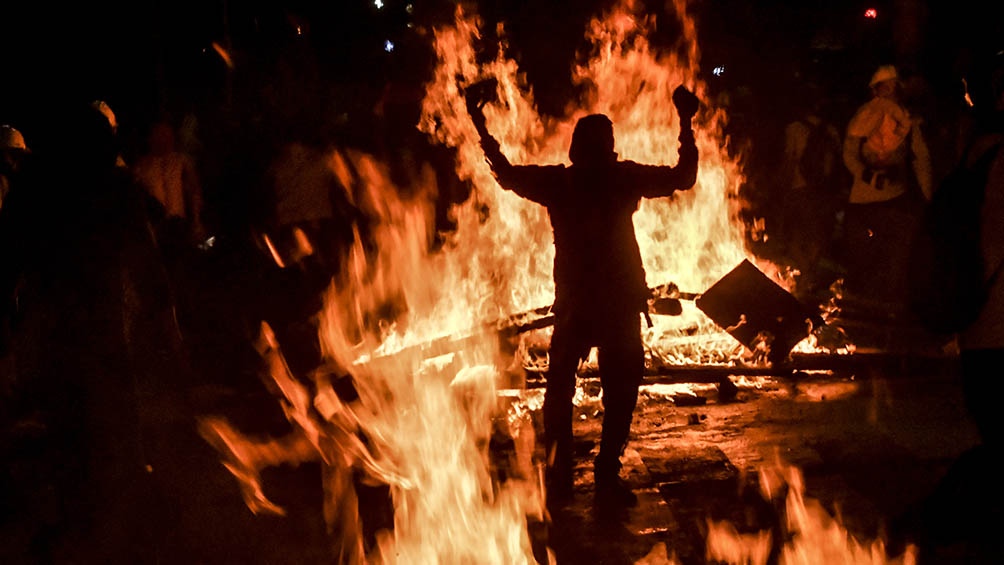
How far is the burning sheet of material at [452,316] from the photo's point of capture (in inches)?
200

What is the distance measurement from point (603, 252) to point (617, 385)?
802 mm

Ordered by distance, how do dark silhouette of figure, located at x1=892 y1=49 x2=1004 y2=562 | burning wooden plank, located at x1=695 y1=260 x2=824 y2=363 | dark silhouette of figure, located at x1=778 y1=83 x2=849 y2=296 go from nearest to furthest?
dark silhouette of figure, located at x1=892 y1=49 x2=1004 y2=562 → burning wooden plank, located at x1=695 y1=260 x2=824 y2=363 → dark silhouette of figure, located at x1=778 y1=83 x2=849 y2=296

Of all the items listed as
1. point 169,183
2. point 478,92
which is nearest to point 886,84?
point 478,92

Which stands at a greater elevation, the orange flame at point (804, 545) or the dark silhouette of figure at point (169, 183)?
the dark silhouette of figure at point (169, 183)

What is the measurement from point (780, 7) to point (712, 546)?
18.2 metres

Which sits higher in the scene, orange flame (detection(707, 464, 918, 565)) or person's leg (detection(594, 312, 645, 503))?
person's leg (detection(594, 312, 645, 503))

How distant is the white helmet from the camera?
7574 mm

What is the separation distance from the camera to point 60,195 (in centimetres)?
398

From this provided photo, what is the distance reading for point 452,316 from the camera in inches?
350

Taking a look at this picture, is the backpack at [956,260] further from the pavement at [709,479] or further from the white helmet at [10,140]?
the white helmet at [10,140]

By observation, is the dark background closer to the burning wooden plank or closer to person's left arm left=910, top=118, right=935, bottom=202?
person's left arm left=910, top=118, right=935, bottom=202

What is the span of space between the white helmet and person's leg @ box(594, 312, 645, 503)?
5.51 m

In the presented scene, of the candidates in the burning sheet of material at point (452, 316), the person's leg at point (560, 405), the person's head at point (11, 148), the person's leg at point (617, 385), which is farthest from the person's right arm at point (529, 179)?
the person's head at point (11, 148)

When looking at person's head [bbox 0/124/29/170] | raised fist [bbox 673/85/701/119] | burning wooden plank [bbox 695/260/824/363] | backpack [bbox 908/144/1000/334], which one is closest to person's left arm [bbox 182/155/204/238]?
person's head [bbox 0/124/29/170]
